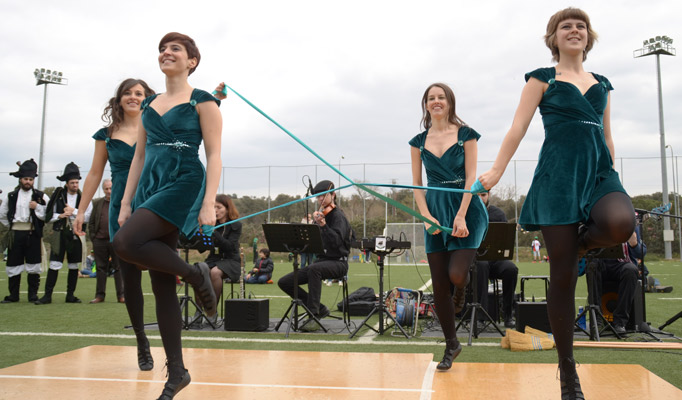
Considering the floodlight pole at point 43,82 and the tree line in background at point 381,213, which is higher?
the floodlight pole at point 43,82

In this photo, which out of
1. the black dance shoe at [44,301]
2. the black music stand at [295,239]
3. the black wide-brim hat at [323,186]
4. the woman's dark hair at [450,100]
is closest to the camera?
the woman's dark hair at [450,100]

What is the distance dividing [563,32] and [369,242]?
12.0 ft

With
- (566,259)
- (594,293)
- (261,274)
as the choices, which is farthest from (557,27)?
(261,274)

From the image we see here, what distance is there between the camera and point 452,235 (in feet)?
13.2

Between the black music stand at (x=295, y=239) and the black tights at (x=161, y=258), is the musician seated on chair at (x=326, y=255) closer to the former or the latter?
the black music stand at (x=295, y=239)

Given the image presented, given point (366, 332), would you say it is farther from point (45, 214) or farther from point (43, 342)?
point (45, 214)

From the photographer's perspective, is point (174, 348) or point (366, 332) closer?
point (174, 348)

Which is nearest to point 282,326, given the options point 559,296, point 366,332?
point 366,332

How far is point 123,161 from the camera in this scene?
416 cm

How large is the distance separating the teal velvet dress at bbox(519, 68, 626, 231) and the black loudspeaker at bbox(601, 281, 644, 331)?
13.9ft

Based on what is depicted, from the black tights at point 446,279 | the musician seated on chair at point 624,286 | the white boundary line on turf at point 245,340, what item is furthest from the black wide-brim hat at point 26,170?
Answer: the musician seated on chair at point 624,286

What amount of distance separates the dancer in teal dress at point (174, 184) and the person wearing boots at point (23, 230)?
7.13m

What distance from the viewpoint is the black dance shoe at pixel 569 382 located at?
2840 millimetres

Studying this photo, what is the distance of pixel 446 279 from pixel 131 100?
267 cm
